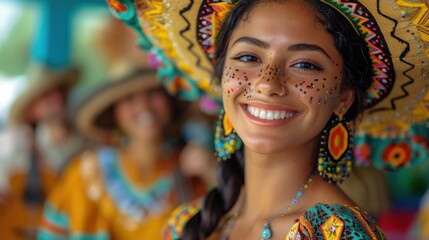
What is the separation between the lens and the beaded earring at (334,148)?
1625 mm

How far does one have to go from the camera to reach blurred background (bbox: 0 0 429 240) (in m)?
3.71

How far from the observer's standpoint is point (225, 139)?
69.4 inches

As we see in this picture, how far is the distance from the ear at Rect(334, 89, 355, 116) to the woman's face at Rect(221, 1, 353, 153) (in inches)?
1.2

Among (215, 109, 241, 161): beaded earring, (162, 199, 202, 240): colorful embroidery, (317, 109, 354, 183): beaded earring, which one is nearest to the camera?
(317, 109, 354, 183): beaded earring

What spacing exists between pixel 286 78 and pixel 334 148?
218 mm

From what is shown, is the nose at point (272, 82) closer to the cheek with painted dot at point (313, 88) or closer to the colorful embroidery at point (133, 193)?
the cheek with painted dot at point (313, 88)

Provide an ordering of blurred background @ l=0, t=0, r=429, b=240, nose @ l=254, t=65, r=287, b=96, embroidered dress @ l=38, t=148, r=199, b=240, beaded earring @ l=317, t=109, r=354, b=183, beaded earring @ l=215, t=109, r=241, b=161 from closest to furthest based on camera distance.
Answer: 1. nose @ l=254, t=65, r=287, b=96
2. beaded earring @ l=317, t=109, r=354, b=183
3. beaded earring @ l=215, t=109, r=241, b=161
4. embroidered dress @ l=38, t=148, r=199, b=240
5. blurred background @ l=0, t=0, r=429, b=240

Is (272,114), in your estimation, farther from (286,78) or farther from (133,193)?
(133,193)

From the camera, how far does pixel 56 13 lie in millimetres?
5730

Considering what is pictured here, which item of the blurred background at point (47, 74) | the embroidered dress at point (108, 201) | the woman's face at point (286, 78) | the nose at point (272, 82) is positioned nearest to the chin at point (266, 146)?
the woman's face at point (286, 78)

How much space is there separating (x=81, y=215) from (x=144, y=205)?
293mm

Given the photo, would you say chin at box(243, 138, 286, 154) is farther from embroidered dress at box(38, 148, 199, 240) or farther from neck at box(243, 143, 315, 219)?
embroidered dress at box(38, 148, 199, 240)

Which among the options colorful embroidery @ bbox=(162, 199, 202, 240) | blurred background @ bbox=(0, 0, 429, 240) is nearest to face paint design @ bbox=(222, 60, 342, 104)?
colorful embroidery @ bbox=(162, 199, 202, 240)

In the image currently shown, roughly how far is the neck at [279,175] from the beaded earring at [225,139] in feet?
0.20
